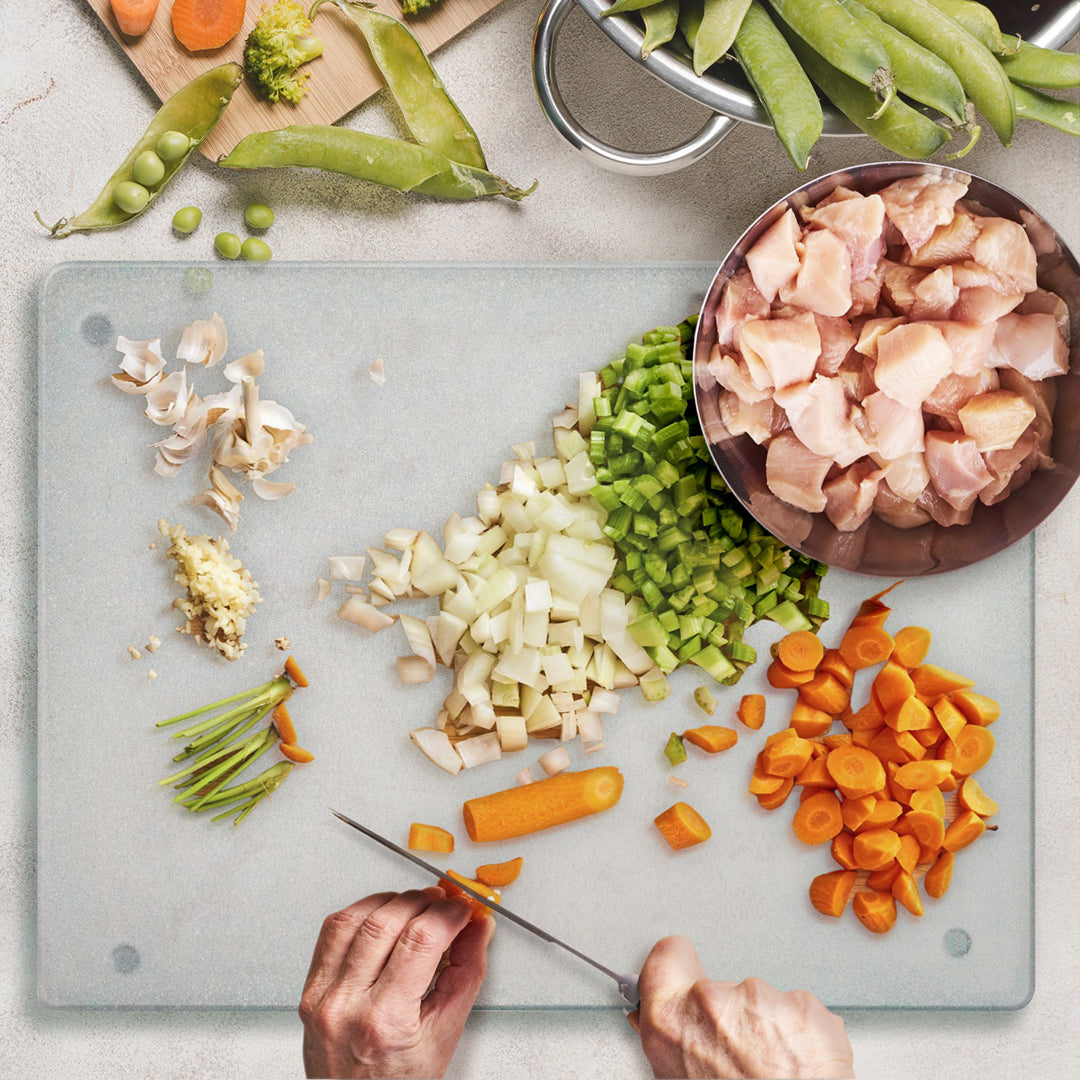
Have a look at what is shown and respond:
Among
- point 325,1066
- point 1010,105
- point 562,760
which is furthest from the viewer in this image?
point 562,760

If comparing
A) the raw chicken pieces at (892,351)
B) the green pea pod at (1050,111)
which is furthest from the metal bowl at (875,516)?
the green pea pod at (1050,111)

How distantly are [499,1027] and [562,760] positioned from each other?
51 centimetres

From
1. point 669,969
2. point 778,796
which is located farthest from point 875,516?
point 669,969

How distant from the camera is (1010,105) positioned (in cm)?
139

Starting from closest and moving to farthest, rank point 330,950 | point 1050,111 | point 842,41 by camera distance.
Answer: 1. point 842,41
2. point 1050,111
3. point 330,950

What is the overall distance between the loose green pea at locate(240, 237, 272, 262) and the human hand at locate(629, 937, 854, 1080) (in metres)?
1.38

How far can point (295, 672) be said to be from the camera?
164 centimetres

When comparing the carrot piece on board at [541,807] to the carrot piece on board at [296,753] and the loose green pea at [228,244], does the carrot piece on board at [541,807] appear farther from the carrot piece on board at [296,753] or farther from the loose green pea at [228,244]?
the loose green pea at [228,244]

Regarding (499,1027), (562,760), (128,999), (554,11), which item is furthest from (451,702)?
(554,11)

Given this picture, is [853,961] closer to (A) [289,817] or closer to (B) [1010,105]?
(A) [289,817]

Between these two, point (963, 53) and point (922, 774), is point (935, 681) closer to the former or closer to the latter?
point (922, 774)

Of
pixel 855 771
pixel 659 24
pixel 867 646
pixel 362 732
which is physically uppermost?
pixel 659 24

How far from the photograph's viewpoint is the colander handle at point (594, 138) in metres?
1.49

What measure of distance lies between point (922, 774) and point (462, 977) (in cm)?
84
